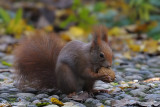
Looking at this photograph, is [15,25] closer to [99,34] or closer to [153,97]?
[99,34]

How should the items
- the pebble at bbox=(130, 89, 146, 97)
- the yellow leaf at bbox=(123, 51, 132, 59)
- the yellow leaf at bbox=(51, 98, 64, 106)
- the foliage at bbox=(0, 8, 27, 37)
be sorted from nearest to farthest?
the yellow leaf at bbox=(51, 98, 64, 106), the pebble at bbox=(130, 89, 146, 97), the yellow leaf at bbox=(123, 51, 132, 59), the foliage at bbox=(0, 8, 27, 37)

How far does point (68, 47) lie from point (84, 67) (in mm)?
237

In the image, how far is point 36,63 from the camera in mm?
2850

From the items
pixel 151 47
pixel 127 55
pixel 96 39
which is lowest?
pixel 96 39

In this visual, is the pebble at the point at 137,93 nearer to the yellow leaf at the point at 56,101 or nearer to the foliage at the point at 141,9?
the yellow leaf at the point at 56,101

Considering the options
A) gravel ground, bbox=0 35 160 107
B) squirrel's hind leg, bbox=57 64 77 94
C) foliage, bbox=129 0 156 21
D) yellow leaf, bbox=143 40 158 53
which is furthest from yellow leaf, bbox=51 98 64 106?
foliage, bbox=129 0 156 21

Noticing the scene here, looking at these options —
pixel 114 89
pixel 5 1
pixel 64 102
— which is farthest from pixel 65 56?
pixel 5 1

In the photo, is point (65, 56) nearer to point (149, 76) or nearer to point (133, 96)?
point (133, 96)

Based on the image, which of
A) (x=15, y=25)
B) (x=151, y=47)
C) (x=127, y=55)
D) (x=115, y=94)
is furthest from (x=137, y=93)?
(x=15, y=25)

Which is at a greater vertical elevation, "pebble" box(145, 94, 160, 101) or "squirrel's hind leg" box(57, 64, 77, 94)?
"squirrel's hind leg" box(57, 64, 77, 94)

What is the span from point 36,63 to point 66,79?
1.20 ft

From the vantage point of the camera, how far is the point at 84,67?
2551mm

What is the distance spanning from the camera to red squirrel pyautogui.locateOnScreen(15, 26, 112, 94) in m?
2.53

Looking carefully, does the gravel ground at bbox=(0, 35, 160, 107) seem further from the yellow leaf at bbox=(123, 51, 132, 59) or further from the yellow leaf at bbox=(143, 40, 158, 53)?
the yellow leaf at bbox=(143, 40, 158, 53)
